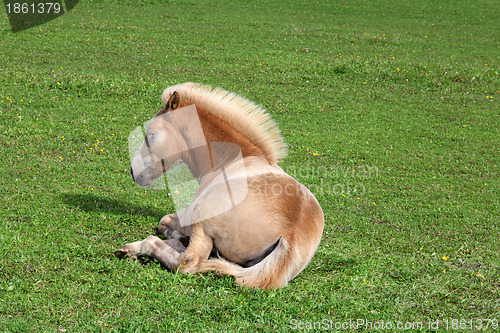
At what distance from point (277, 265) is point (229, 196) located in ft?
2.88

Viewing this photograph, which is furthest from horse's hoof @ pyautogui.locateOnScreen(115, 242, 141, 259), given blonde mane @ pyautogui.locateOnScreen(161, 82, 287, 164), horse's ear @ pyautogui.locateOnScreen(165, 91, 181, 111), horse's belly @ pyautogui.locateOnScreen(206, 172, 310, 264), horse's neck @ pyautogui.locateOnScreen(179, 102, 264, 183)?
blonde mane @ pyautogui.locateOnScreen(161, 82, 287, 164)

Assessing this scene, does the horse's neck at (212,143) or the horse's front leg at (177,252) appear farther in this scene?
the horse's neck at (212,143)

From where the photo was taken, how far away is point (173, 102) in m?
5.35

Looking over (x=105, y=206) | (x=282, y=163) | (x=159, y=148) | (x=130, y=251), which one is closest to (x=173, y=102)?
(x=159, y=148)

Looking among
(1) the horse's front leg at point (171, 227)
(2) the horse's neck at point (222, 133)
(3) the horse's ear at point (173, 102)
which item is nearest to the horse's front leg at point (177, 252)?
(1) the horse's front leg at point (171, 227)

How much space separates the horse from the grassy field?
0.24 m

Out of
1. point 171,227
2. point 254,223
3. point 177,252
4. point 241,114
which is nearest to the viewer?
point 254,223

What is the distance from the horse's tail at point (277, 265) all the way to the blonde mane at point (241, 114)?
107 centimetres

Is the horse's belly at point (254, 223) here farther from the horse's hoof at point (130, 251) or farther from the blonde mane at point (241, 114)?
the horse's hoof at point (130, 251)

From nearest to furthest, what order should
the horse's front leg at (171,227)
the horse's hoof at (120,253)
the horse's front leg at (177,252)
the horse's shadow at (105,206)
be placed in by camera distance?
the horse's front leg at (177,252)
the horse's hoof at (120,253)
the horse's front leg at (171,227)
the horse's shadow at (105,206)

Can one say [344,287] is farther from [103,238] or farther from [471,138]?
[471,138]

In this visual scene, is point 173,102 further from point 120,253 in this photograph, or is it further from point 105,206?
point 105,206

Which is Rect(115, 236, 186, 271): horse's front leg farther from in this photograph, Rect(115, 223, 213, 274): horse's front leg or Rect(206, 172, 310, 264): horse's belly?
Rect(206, 172, 310, 264): horse's belly

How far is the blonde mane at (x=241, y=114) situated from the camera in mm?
5480
